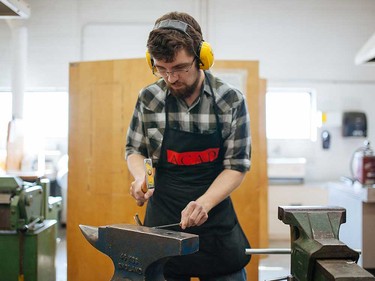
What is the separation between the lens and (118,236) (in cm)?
103

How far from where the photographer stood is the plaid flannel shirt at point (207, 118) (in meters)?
1.27

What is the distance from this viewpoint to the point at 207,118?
4.20ft

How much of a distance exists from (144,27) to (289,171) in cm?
237

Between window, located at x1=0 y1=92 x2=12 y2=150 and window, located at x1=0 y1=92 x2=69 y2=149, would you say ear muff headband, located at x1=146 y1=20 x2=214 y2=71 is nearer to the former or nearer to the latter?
window, located at x1=0 y1=92 x2=69 y2=149

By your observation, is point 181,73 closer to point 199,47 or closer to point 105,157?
point 199,47

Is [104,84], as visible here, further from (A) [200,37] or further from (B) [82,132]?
(A) [200,37]

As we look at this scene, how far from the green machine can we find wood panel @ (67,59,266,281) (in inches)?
23.8

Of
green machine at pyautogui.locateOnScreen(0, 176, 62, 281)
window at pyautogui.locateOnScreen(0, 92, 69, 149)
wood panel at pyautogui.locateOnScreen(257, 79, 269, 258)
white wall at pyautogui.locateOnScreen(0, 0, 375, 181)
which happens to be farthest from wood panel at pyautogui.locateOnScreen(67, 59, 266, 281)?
window at pyautogui.locateOnScreen(0, 92, 69, 149)

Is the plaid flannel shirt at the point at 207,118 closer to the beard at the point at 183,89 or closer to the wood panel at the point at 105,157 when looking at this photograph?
the beard at the point at 183,89

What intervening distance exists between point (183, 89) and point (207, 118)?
0.38ft

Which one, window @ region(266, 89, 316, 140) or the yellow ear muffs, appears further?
window @ region(266, 89, 316, 140)

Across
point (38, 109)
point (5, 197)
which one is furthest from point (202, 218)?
point (38, 109)

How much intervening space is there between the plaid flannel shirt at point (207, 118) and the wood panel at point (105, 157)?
1231 mm

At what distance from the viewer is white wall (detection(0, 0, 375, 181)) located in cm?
488
